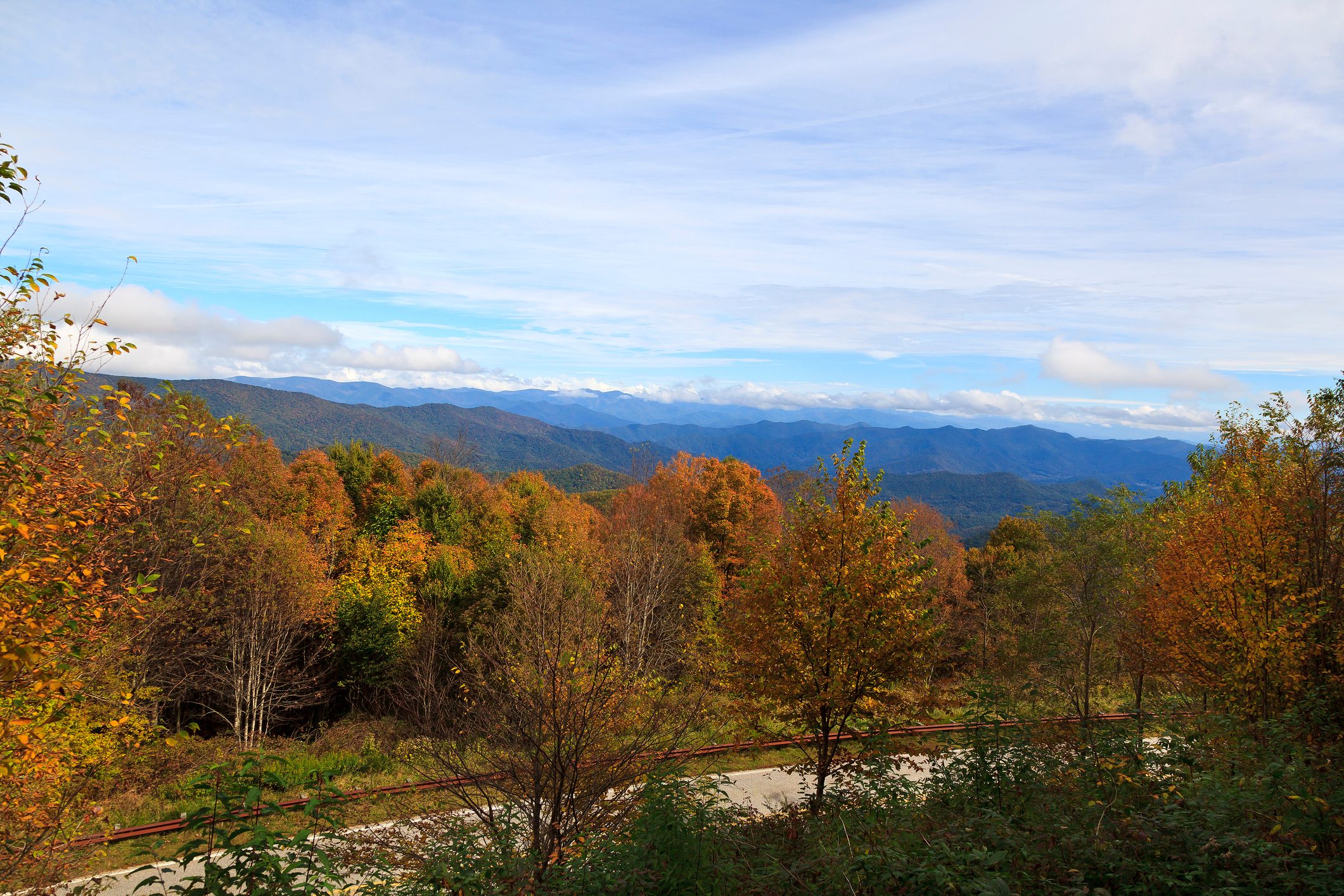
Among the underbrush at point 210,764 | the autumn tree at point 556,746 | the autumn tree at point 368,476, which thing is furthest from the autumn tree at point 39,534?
the autumn tree at point 368,476

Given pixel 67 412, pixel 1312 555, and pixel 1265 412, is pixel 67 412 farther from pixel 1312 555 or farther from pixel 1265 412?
pixel 1265 412

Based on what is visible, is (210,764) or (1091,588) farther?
(1091,588)

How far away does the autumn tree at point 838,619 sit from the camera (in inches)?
444

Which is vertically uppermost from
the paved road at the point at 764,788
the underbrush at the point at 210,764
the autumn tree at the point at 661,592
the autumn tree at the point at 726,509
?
the autumn tree at the point at 726,509

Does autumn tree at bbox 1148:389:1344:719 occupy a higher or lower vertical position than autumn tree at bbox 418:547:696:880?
higher

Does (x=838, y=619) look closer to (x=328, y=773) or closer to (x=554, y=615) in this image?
(x=554, y=615)

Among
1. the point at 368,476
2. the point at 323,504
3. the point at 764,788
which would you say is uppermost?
the point at 368,476

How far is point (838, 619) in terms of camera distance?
11383 mm

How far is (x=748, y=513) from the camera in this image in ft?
125

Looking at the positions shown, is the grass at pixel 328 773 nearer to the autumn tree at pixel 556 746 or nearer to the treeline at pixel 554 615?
the treeline at pixel 554 615

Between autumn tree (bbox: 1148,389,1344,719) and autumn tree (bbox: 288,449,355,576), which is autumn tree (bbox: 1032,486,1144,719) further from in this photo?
autumn tree (bbox: 288,449,355,576)

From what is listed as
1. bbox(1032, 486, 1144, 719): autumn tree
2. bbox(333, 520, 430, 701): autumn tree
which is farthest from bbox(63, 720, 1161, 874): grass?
bbox(1032, 486, 1144, 719): autumn tree

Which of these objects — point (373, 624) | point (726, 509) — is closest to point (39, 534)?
point (373, 624)

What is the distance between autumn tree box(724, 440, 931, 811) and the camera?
37.0 feet
